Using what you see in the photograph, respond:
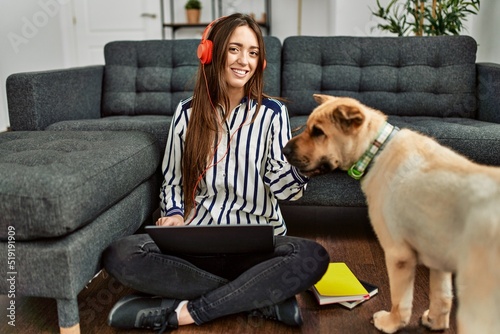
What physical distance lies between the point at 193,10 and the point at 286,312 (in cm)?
463

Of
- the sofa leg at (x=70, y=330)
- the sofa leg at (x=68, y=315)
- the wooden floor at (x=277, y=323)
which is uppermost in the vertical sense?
the sofa leg at (x=68, y=315)

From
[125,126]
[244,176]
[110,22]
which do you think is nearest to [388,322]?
[244,176]

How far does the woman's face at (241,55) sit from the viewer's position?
179cm

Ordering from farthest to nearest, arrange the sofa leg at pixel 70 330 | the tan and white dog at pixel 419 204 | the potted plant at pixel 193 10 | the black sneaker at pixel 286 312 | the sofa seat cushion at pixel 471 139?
1. the potted plant at pixel 193 10
2. the sofa seat cushion at pixel 471 139
3. the black sneaker at pixel 286 312
4. the sofa leg at pixel 70 330
5. the tan and white dog at pixel 419 204

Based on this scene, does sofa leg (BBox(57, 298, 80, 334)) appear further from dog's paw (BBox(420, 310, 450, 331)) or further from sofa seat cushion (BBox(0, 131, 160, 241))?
dog's paw (BBox(420, 310, 450, 331))

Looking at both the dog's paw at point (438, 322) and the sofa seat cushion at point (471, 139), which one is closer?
the dog's paw at point (438, 322)

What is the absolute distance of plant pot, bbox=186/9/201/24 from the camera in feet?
18.2

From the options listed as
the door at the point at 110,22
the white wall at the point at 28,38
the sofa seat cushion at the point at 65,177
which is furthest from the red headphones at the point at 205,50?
the door at the point at 110,22

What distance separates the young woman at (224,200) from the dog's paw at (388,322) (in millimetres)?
244

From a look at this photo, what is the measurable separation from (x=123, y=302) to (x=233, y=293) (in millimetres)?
396

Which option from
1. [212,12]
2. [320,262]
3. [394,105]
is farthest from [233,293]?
[212,12]

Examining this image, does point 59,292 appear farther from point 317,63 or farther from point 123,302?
point 317,63

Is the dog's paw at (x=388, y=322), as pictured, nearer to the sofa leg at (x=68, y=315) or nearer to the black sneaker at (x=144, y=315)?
the black sneaker at (x=144, y=315)

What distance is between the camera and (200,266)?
169 cm
